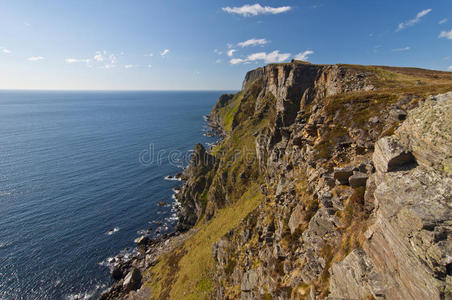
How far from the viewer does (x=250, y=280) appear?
2875cm

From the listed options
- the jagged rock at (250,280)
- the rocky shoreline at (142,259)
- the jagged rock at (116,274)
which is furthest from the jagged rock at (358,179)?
the jagged rock at (116,274)

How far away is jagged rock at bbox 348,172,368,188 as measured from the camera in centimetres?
1888

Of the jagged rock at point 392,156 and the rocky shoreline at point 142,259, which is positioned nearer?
the jagged rock at point 392,156

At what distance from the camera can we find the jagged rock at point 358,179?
18875 millimetres

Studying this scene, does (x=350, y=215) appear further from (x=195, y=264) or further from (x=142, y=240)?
(x=142, y=240)

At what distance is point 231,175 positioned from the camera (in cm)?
7456

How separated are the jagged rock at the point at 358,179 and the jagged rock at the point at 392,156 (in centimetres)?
237

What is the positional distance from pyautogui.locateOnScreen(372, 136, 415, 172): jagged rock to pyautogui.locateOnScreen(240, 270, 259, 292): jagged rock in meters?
21.6

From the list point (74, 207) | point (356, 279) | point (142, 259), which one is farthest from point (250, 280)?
point (74, 207)

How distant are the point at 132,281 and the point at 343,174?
198 feet

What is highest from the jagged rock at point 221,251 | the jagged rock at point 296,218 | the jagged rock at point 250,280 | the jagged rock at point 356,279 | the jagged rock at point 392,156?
the jagged rock at point 392,156

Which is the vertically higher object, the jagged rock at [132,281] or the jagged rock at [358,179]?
the jagged rock at [358,179]

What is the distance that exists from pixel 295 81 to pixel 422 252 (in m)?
81.1

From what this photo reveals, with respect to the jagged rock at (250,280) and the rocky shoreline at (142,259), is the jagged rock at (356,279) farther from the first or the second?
the rocky shoreline at (142,259)
